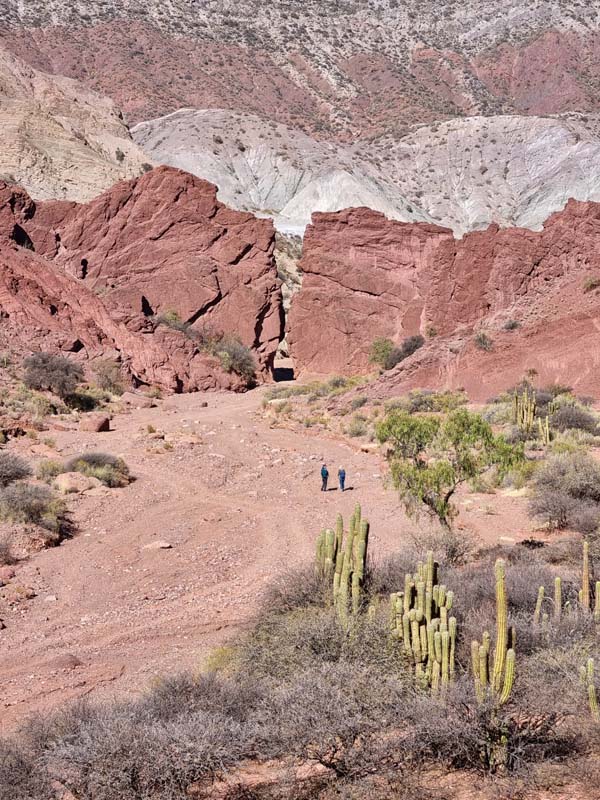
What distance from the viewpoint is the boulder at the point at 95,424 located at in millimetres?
25703

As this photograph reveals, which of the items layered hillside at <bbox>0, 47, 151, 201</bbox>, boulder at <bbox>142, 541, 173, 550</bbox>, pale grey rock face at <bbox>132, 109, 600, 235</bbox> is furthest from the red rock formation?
pale grey rock face at <bbox>132, 109, 600, 235</bbox>

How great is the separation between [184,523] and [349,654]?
8.83 meters

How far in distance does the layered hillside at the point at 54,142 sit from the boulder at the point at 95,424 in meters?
36.4

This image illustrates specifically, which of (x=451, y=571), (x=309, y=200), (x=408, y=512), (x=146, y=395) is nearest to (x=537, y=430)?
(x=408, y=512)

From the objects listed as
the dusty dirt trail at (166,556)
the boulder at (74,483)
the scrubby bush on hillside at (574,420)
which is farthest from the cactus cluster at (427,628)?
the scrubby bush on hillside at (574,420)

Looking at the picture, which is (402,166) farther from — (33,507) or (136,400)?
(33,507)

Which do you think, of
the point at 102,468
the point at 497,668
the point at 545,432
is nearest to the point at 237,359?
the point at 545,432

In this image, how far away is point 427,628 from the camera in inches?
276

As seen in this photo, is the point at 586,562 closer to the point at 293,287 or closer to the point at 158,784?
the point at 158,784

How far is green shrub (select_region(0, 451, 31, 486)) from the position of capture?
1709 cm

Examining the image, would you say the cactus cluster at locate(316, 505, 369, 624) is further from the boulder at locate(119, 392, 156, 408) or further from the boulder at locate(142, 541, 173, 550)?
the boulder at locate(119, 392, 156, 408)

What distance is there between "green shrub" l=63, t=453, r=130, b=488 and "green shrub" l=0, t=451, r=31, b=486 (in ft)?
3.80

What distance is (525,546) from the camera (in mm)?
12852

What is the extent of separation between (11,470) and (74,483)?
4.46 ft
